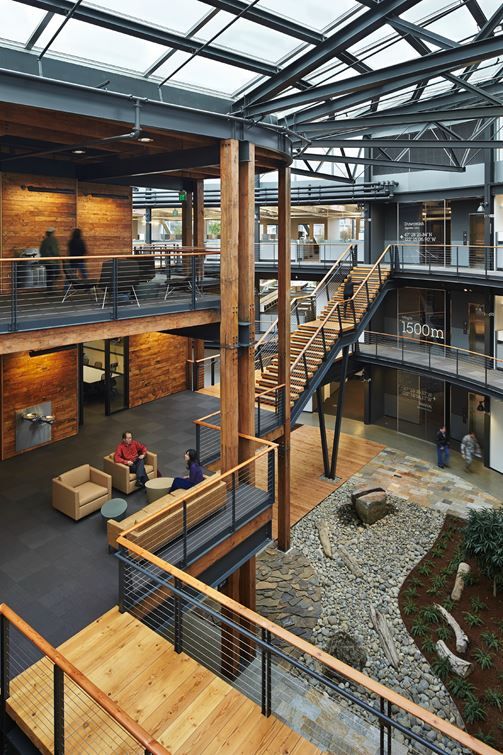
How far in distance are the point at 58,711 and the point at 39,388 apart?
911cm

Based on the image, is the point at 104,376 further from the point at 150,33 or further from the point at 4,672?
the point at 4,672

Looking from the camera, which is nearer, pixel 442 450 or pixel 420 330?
pixel 442 450

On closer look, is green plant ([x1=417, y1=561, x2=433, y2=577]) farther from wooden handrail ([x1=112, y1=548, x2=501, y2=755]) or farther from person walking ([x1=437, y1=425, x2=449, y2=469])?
wooden handrail ([x1=112, y1=548, x2=501, y2=755])

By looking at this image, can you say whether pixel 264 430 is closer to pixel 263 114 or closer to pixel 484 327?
pixel 263 114

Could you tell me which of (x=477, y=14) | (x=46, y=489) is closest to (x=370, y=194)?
(x=477, y=14)

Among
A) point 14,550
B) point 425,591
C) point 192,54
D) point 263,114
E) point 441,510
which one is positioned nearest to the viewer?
point 192,54

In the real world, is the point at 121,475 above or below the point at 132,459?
below

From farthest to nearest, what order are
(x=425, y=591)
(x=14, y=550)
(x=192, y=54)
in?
(x=425, y=591), (x=14, y=550), (x=192, y=54)

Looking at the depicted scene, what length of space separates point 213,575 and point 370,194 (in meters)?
16.6

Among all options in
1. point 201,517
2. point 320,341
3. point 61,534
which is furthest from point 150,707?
point 320,341

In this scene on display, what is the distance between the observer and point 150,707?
15.0 ft

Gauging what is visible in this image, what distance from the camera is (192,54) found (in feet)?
23.1

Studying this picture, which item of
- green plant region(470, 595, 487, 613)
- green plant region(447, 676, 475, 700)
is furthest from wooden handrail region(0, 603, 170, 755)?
green plant region(470, 595, 487, 613)

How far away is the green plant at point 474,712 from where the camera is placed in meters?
8.00
